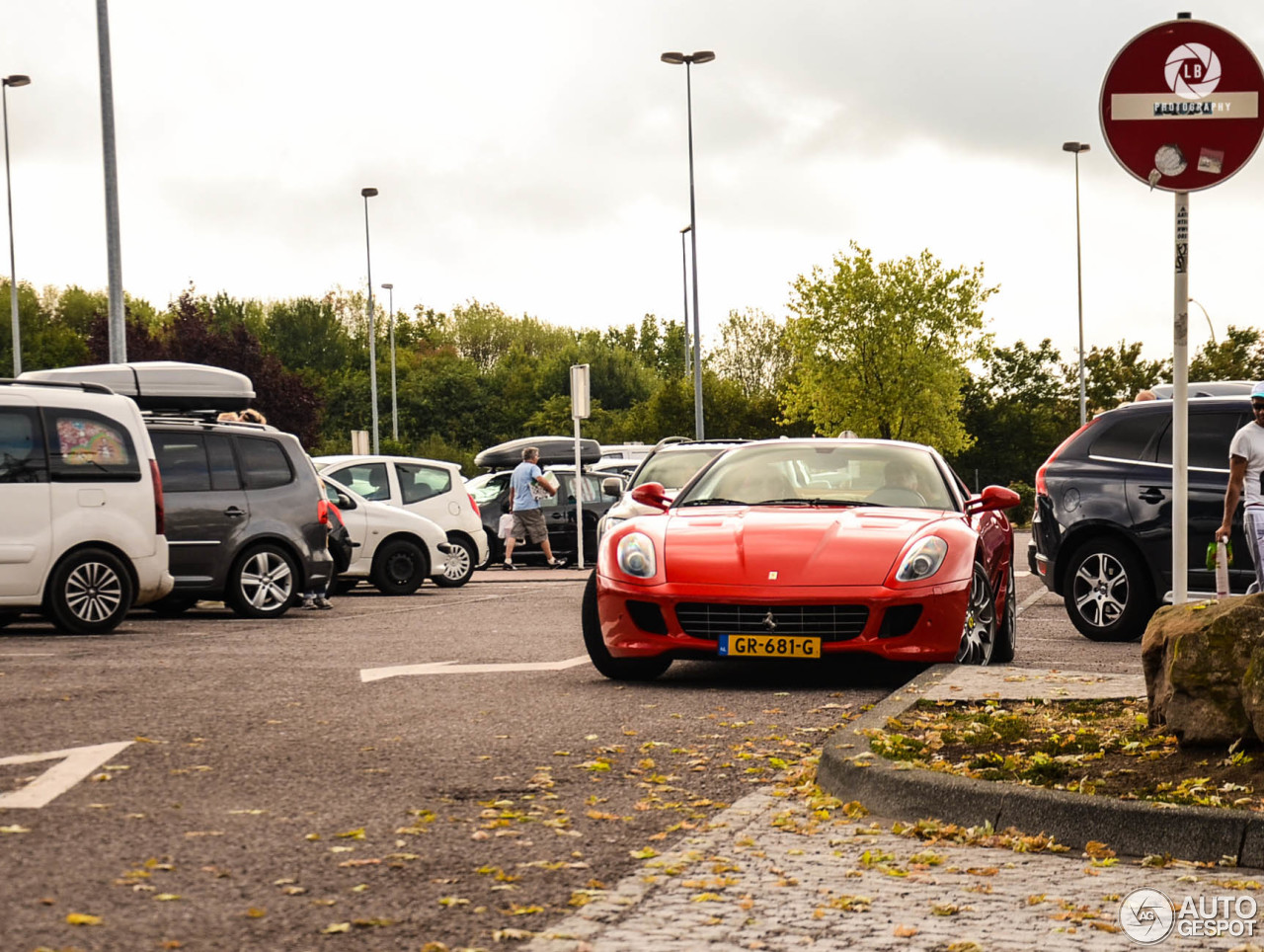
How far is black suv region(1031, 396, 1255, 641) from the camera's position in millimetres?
12789

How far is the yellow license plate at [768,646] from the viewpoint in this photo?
9.17 metres

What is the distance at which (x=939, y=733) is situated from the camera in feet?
23.1

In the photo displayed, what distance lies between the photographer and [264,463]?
16156 millimetres

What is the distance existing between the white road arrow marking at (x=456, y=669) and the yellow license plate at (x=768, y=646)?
1524mm

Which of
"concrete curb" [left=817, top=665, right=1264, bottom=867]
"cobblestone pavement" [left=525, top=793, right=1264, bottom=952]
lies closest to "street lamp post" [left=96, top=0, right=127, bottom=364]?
"concrete curb" [left=817, top=665, right=1264, bottom=867]

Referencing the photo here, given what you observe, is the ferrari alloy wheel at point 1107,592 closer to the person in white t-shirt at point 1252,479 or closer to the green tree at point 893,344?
the person in white t-shirt at point 1252,479

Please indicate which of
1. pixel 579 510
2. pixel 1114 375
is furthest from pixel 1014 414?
pixel 579 510

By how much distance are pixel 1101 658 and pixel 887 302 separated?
57058mm

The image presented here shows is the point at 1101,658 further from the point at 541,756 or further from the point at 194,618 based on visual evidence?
the point at 194,618

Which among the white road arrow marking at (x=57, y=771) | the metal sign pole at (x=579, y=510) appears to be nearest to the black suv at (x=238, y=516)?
the white road arrow marking at (x=57, y=771)

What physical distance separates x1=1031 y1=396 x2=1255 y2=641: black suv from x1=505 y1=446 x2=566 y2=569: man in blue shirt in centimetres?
1321

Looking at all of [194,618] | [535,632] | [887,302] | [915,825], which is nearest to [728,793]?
[915,825]

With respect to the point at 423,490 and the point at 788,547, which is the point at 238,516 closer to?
the point at 423,490

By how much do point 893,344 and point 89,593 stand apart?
184 ft
